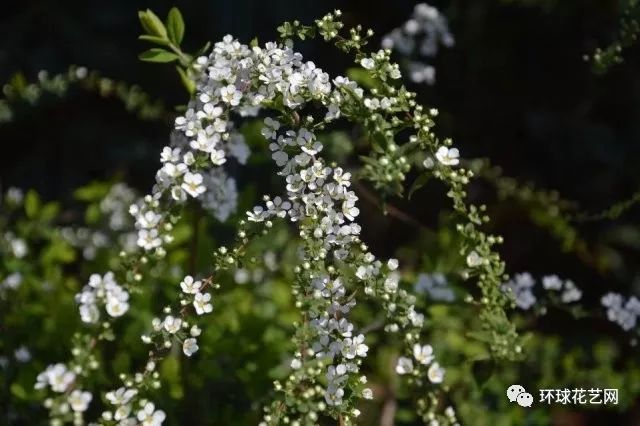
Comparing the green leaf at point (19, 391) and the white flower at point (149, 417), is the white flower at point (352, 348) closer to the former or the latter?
the white flower at point (149, 417)

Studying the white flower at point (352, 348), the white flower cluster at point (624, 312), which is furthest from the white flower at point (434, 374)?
the white flower cluster at point (624, 312)

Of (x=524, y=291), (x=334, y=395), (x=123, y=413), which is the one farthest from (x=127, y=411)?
(x=524, y=291)

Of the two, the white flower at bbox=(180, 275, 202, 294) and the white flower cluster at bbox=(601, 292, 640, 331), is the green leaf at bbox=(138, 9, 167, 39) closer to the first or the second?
the white flower at bbox=(180, 275, 202, 294)

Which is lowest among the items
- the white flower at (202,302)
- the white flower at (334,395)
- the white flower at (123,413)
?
the white flower at (123,413)

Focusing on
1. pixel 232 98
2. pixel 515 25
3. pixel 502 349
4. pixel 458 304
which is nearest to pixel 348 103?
pixel 232 98

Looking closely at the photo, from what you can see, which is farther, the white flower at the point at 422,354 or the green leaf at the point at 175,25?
the green leaf at the point at 175,25

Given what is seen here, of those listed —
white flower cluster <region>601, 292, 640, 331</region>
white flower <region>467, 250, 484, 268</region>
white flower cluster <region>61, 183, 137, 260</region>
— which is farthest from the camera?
white flower cluster <region>61, 183, 137, 260</region>

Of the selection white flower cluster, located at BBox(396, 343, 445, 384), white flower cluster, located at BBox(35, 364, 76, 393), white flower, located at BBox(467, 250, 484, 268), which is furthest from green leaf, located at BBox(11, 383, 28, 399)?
white flower, located at BBox(467, 250, 484, 268)

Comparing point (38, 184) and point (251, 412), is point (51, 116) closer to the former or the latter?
point (38, 184)
